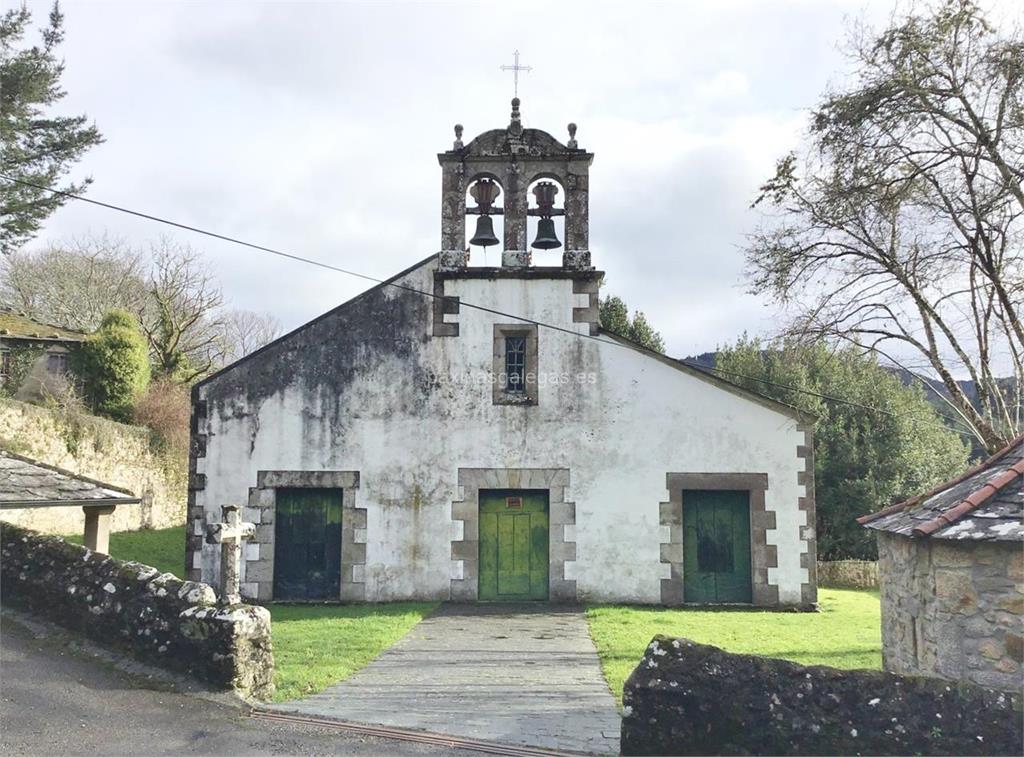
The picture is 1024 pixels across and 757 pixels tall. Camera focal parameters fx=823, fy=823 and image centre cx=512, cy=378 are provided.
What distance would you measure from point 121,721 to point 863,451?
2397 centimetres

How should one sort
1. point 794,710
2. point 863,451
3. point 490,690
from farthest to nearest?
point 863,451, point 490,690, point 794,710

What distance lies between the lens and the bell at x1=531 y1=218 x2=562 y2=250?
1436 cm

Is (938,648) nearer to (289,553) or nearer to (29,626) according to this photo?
(29,626)

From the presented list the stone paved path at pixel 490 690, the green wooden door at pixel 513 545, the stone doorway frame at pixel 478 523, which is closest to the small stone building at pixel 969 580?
the stone paved path at pixel 490 690

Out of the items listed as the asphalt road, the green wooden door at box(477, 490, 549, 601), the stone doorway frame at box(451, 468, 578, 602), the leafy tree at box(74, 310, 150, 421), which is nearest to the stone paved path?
the asphalt road

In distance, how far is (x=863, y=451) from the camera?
25.7 metres

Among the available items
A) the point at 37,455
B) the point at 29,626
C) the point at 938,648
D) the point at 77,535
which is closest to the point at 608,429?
the point at 938,648

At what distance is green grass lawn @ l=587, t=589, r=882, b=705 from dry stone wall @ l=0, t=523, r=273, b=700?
327 cm

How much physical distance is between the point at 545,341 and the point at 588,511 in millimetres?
2984

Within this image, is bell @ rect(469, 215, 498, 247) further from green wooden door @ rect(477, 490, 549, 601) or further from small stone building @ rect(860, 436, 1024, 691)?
small stone building @ rect(860, 436, 1024, 691)

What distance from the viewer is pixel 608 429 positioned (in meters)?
13.9

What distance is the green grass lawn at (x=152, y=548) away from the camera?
17.5 metres

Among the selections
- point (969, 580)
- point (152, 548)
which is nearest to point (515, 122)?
point (969, 580)

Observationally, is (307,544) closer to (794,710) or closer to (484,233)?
(484,233)
